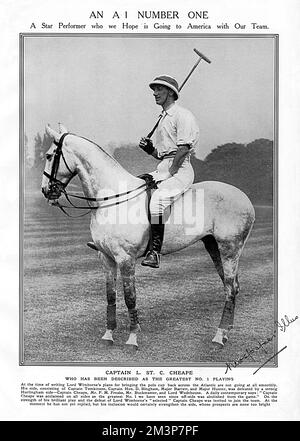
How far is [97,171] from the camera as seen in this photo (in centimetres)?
434

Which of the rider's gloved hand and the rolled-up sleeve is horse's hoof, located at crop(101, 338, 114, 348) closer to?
the rider's gloved hand

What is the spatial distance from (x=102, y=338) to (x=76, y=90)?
5.95ft

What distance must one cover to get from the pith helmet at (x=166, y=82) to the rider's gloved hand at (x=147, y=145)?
0.39m

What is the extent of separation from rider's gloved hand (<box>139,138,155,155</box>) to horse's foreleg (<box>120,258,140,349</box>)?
2.58ft

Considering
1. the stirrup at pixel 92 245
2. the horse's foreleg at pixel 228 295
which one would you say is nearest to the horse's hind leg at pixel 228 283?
the horse's foreleg at pixel 228 295

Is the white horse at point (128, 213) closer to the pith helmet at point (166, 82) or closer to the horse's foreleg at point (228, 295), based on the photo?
the horse's foreleg at point (228, 295)

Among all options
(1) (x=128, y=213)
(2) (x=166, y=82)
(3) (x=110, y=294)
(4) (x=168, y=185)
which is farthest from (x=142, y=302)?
(2) (x=166, y=82)

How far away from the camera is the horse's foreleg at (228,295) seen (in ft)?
14.8

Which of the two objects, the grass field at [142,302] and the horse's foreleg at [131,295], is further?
the grass field at [142,302]

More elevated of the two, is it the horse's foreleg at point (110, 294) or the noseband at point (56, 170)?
the noseband at point (56, 170)
